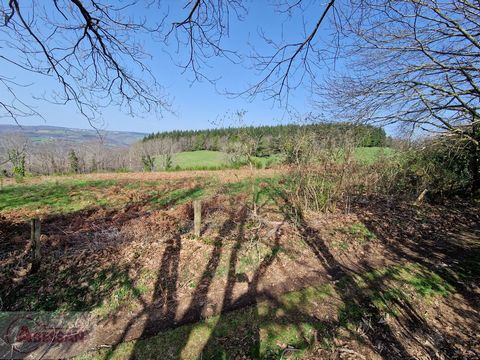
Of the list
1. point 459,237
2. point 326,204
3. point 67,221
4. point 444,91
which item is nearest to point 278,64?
point 444,91

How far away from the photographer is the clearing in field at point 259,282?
134 inches

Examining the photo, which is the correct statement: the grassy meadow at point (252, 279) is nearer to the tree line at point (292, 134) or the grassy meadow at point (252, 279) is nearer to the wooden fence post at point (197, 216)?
the wooden fence post at point (197, 216)

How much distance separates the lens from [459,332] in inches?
144

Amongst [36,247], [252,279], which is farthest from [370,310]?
[36,247]

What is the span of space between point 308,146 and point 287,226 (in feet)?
7.94

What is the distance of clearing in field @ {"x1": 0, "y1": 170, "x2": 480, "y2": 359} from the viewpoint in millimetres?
3400

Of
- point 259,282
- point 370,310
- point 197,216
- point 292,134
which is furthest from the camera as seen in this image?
point 292,134

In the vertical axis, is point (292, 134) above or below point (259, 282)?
above

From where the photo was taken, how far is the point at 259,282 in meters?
4.68

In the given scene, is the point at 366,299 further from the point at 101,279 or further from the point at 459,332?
the point at 101,279

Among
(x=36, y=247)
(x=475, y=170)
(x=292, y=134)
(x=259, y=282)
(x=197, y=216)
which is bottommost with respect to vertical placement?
(x=259, y=282)

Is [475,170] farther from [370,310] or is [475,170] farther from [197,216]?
[197,216]

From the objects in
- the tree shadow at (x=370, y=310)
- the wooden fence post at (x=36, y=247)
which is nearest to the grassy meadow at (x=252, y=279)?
the tree shadow at (x=370, y=310)

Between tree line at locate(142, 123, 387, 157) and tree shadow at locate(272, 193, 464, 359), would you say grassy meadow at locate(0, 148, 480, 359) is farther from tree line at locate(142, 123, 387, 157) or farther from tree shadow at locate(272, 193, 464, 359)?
tree line at locate(142, 123, 387, 157)
